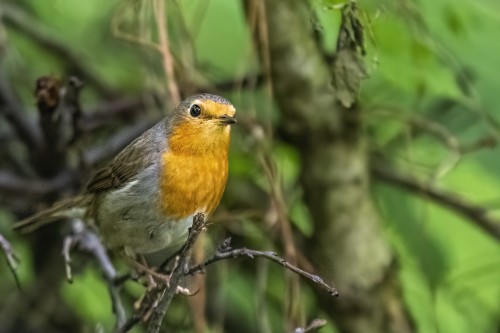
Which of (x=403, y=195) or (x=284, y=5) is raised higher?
(x=284, y=5)

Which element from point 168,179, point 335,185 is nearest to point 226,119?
point 168,179

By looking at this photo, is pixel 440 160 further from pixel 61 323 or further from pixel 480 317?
pixel 61 323

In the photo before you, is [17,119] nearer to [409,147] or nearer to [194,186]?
[194,186]

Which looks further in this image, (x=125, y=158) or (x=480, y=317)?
(x=480, y=317)

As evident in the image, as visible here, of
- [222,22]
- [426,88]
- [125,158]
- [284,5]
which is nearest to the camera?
[125,158]

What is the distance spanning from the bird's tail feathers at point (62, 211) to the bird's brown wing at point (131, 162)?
3.7 inches

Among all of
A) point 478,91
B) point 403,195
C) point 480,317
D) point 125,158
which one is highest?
point 125,158

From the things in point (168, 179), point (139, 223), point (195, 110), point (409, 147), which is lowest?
point (409, 147)

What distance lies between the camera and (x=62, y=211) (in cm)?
383

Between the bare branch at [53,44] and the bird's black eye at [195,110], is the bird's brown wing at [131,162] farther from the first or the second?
the bare branch at [53,44]

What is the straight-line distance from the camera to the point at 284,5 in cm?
391

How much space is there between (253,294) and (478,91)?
4.52ft

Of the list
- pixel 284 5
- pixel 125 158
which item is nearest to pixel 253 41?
pixel 284 5

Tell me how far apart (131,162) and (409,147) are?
1281mm
